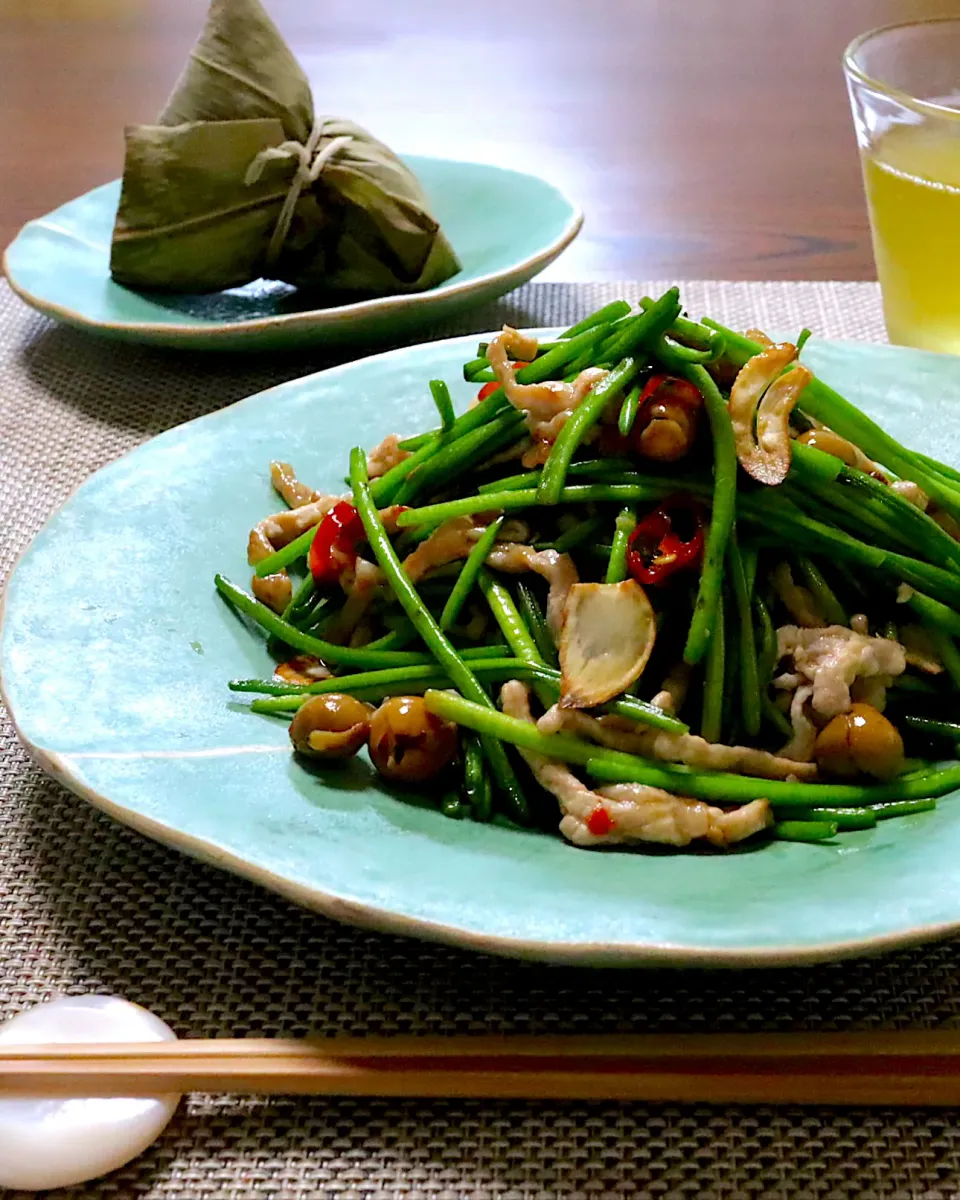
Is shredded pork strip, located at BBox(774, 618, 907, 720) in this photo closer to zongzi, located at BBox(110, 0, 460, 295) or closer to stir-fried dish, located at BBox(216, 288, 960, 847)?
stir-fried dish, located at BBox(216, 288, 960, 847)

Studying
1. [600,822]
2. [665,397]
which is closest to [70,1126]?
[600,822]

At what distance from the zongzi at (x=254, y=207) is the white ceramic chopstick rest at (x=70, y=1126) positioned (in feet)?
7.25

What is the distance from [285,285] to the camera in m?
3.36

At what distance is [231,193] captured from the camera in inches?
124

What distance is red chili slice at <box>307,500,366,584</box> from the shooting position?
1.95 metres

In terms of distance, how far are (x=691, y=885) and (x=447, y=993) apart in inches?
14.0

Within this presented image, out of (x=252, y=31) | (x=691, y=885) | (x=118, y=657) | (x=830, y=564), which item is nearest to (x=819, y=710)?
(x=830, y=564)

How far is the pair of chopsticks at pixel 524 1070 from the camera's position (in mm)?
1321

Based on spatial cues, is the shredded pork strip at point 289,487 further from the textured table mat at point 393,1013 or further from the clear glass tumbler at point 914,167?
the clear glass tumbler at point 914,167

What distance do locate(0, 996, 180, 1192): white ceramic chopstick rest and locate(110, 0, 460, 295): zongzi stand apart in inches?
87.0

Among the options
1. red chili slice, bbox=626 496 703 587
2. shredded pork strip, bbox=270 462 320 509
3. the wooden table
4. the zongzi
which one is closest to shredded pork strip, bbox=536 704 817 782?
red chili slice, bbox=626 496 703 587

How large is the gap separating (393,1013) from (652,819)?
0.40 metres

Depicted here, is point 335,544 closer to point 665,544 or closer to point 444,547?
point 444,547

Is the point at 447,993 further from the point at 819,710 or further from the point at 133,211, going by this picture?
the point at 133,211
